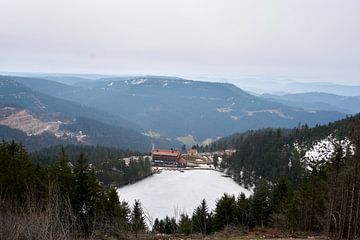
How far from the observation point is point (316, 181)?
32.8 m

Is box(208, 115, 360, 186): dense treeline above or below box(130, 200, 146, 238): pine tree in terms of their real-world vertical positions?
below

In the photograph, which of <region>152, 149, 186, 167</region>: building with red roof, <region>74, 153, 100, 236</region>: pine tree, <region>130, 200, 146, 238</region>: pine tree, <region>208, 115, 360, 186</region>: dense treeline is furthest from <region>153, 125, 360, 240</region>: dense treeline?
<region>152, 149, 186, 167</region>: building with red roof

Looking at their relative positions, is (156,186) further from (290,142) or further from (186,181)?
(290,142)

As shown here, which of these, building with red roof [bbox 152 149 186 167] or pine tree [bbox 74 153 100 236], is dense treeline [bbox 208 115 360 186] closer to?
building with red roof [bbox 152 149 186 167]

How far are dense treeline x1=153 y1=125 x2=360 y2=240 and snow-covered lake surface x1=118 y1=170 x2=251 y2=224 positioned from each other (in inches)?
822

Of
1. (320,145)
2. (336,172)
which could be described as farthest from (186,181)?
(336,172)

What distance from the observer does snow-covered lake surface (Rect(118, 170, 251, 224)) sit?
66125mm

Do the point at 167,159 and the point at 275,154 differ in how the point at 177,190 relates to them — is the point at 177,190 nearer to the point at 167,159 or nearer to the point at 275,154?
the point at 275,154

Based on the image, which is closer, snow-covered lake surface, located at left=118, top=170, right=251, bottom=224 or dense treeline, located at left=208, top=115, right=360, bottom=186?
snow-covered lake surface, located at left=118, top=170, right=251, bottom=224

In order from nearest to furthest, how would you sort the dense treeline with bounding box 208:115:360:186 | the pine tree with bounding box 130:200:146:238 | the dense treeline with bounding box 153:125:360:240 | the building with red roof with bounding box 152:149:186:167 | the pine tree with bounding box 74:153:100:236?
the pine tree with bounding box 130:200:146:238
the dense treeline with bounding box 153:125:360:240
the pine tree with bounding box 74:153:100:236
the dense treeline with bounding box 208:115:360:186
the building with red roof with bounding box 152:149:186:167

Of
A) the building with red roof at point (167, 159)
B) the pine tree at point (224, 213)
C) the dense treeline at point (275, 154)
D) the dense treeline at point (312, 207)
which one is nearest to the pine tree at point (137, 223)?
the dense treeline at point (312, 207)

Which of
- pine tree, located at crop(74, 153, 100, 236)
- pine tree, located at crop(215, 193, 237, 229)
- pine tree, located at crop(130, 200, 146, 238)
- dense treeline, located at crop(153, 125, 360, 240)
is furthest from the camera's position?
pine tree, located at crop(215, 193, 237, 229)

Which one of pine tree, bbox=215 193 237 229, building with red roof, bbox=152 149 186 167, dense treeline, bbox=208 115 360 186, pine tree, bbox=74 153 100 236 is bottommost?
building with red roof, bbox=152 149 186 167

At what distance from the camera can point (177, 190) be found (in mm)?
81562
